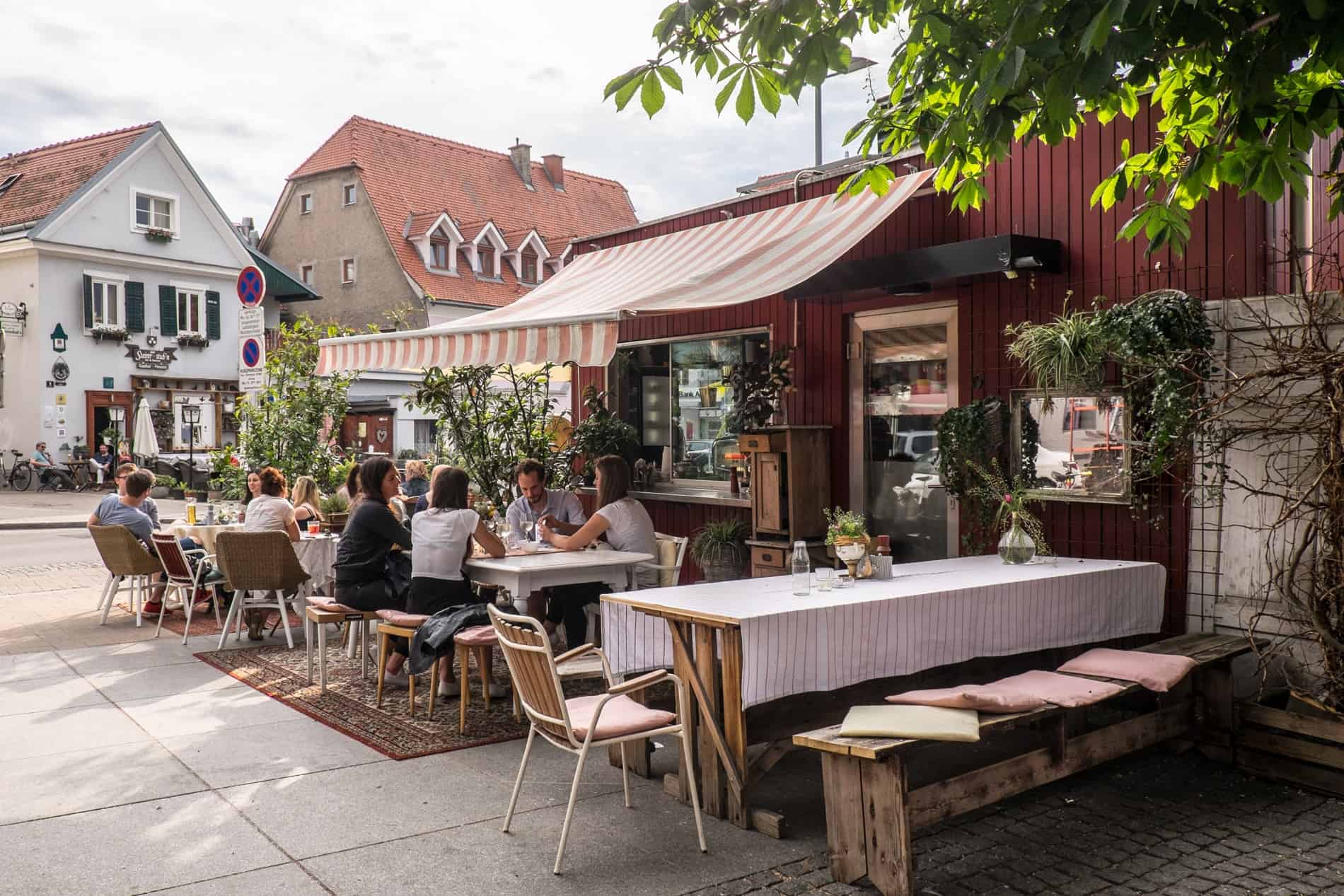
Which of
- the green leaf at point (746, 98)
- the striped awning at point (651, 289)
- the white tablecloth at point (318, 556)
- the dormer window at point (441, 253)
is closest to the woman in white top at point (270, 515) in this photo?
the white tablecloth at point (318, 556)

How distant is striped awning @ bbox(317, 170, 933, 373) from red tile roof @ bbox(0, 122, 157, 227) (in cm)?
2215

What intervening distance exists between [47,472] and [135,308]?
4832 millimetres

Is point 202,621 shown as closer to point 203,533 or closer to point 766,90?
point 203,533

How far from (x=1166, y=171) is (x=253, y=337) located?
6779mm

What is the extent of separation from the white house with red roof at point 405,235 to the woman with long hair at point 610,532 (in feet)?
68.5

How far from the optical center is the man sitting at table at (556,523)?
702 centimetres

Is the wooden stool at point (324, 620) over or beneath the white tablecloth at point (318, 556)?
beneath

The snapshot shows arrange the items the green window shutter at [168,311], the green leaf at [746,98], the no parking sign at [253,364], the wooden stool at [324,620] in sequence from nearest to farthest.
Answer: the green leaf at [746,98] < the wooden stool at [324,620] < the no parking sign at [253,364] < the green window shutter at [168,311]

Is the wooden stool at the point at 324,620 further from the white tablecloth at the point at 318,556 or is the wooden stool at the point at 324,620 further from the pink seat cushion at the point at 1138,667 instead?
the pink seat cushion at the point at 1138,667

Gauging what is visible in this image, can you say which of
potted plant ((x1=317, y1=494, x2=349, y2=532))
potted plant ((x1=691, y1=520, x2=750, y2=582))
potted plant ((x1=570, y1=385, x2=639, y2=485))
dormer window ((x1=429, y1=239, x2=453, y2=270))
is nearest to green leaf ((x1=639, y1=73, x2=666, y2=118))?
potted plant ((x1=691, y1=520, x2=750, y2=582))

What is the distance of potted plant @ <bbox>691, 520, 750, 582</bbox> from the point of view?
7.98 meters

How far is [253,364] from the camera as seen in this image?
875 cm

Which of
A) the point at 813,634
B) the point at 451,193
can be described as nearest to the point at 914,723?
the point at 813,634

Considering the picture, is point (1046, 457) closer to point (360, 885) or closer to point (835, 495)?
point (835, 495)
